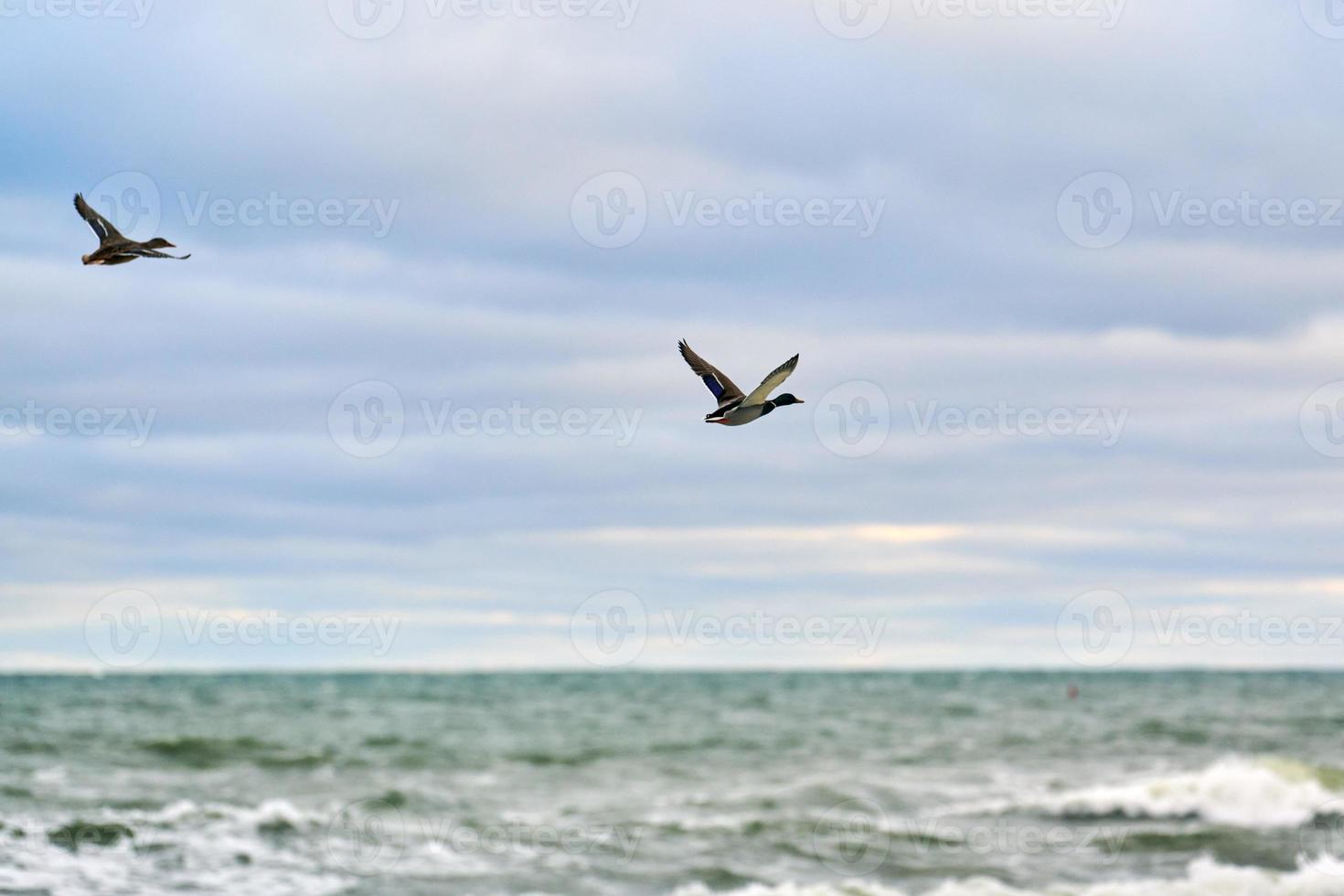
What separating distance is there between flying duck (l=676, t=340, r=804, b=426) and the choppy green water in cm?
1190

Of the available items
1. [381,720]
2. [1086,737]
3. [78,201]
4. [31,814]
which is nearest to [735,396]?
[78,201]

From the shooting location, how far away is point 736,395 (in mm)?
14633

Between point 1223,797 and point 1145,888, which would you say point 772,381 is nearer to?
point 1145,888

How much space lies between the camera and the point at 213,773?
34812mm

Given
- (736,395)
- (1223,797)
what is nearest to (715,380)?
(736,395)

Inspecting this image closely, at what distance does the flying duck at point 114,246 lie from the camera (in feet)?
45.8

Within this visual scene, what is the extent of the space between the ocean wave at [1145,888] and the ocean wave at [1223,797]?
441cm

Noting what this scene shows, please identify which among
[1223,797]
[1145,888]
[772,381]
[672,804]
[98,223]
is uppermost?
[98,223]

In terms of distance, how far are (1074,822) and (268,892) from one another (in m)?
14.5

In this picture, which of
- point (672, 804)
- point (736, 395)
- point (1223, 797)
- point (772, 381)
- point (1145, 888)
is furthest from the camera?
point (1223, 797)

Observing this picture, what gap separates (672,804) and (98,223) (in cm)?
1953

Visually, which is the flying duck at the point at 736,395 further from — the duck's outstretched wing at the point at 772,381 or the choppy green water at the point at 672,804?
the choppy green water at the point at 672,804

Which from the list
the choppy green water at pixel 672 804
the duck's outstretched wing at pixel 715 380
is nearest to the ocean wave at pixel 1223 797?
the choppy green water at pixel 672 804

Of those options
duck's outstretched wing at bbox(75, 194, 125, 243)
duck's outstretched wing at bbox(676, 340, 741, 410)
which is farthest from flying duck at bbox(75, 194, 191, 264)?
duck's outstretched wing at bbox(676, 340, 741, 410)
